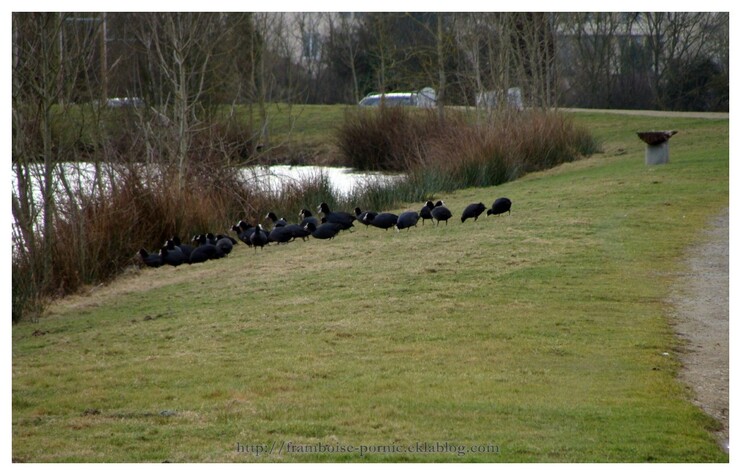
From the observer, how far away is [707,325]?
9.41 metres

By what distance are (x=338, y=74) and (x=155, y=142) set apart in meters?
28.2

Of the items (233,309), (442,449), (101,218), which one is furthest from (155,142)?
(442,449)

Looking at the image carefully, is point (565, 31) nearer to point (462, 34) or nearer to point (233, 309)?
point (462, 34)

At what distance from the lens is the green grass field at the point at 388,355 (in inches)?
255

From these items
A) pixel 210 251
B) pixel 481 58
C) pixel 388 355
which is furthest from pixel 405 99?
pixel 388 355

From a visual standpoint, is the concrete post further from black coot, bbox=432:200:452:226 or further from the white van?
the white van

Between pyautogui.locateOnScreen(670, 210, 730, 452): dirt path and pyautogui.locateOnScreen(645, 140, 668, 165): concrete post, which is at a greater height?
pyautogui.locateOnScreen(645, 140, 668, 165): concrete post

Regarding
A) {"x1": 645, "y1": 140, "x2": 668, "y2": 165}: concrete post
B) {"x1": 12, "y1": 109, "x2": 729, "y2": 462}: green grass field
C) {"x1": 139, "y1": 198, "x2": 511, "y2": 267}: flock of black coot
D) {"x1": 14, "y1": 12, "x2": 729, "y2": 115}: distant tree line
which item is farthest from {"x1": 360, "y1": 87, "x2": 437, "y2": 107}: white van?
{"x1": 12, "y1": 109, "x2": 729, "y2": 462}: green grass field

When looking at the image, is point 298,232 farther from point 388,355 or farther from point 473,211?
point 388,355

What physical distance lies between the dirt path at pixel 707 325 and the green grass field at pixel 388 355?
17 centimetres

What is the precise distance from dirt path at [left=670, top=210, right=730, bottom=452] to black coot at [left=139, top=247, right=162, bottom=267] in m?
8.21

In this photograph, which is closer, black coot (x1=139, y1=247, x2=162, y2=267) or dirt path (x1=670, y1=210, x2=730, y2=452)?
dirt path (x1=670, y1=210, x2=730, y2=452)

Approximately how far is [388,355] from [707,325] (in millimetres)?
3154

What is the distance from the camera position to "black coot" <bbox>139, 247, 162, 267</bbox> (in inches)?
634
